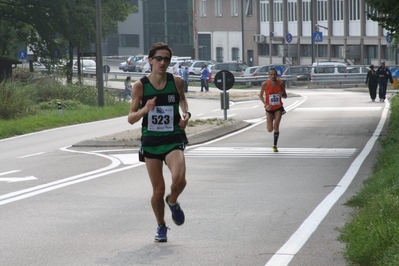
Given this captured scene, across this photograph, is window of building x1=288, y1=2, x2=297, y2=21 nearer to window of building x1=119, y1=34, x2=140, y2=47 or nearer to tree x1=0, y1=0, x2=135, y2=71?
tree x1=0, y1=0, x2=135, y2=71

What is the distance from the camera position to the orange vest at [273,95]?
765 inches

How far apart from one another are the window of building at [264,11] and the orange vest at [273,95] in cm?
6698

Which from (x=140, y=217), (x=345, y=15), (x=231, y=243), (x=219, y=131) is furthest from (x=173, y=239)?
(x=345, y=15)

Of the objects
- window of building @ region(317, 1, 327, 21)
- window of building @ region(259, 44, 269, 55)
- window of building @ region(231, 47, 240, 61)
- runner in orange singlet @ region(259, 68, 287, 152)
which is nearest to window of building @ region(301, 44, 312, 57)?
window of building @ region(317, 1, 327, 21)

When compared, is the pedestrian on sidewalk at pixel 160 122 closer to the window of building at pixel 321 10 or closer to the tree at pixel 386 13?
the tree at pixel 386 13

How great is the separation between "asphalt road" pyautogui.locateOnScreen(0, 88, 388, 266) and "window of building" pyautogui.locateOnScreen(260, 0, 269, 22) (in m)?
63.8

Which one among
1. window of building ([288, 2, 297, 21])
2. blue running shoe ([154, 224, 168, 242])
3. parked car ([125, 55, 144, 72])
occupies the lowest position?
blue running shoe ([154, 224, 168, 242])

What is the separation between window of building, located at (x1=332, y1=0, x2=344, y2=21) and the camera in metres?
74.7

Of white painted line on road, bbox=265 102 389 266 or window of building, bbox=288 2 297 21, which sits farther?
window of building, bbox=288 2 297 21

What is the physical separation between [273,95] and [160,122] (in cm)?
1095

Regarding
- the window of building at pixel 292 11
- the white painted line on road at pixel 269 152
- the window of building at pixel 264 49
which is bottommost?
the white painted line on road at pixel 269 152

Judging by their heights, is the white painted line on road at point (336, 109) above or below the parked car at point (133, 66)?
below

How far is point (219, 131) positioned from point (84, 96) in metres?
18.9

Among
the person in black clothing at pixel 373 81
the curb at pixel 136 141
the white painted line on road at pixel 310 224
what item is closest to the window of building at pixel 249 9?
the person in black clothing at pixel 373 81
